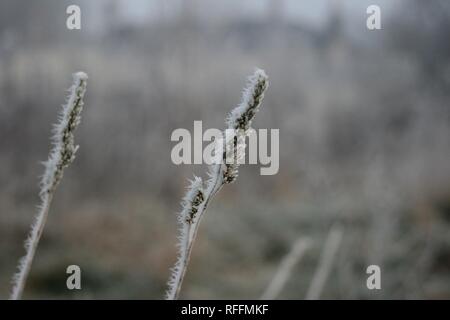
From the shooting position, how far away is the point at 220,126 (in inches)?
269

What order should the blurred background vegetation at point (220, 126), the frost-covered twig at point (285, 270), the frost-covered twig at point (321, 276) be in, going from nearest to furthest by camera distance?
the frost-covered twig at point (285, 270), the frost-covered twig at point (321, 276), the blurred background vegetation at point (220, 126)

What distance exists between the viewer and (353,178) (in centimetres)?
678

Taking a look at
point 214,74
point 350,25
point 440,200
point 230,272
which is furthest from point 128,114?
point 440,200

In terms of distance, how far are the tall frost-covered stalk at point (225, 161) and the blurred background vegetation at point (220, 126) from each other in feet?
13.3

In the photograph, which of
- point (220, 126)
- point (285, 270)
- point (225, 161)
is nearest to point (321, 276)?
point (285, 270)

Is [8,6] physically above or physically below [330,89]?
above

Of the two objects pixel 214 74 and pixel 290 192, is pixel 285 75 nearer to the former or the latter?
pixel 214 74

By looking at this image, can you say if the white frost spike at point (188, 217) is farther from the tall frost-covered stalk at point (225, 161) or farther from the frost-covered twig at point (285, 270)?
the frost-covered twig at point (285, 270)

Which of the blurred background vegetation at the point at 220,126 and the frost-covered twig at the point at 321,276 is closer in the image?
the frost-covered twig at the point at 321,276

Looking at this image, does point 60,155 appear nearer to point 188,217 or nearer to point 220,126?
point 188,217

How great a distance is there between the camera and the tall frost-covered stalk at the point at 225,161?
0.47 m

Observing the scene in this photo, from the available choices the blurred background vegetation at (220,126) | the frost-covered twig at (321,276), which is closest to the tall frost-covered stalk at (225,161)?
the frost-covered twig at (321,276)

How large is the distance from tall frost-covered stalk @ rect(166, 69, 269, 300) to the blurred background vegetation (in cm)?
406
